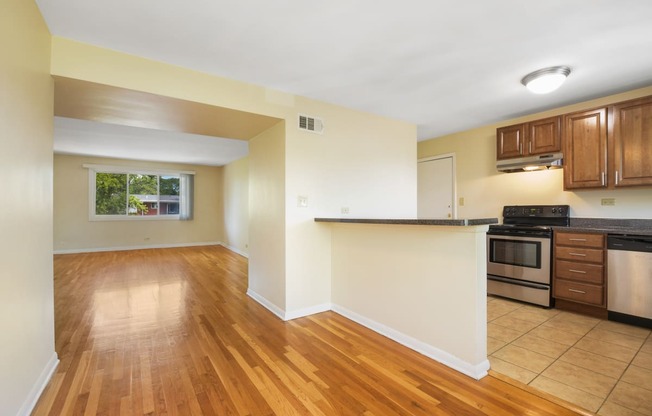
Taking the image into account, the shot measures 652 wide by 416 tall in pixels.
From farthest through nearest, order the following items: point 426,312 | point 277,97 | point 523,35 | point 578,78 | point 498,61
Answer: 1. point 277,97
2. point 578,78
3. point 498,61
4. point 426,312
5. point 523,35

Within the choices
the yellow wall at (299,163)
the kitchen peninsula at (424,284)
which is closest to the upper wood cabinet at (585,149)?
the yellow wall at (299,163)

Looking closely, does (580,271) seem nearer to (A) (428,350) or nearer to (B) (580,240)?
(B) (580,240)

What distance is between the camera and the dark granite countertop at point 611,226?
2.82 meters

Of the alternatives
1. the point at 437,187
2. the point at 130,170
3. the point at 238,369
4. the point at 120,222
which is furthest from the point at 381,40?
the point at 120,222

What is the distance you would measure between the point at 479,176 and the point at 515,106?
1.18 meters

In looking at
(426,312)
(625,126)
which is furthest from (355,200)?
(625,126)

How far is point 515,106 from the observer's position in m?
3.54

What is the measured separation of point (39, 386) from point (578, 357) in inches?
145

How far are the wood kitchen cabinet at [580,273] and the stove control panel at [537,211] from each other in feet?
1.79

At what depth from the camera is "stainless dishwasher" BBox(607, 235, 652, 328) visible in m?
2.67

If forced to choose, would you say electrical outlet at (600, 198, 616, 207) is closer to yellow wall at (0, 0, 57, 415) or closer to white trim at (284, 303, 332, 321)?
white trim at (284, 303, 332, 321)

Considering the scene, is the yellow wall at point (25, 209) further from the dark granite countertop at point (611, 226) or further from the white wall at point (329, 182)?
the dark granite countertop at point (611, 226)

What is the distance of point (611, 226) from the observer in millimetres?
3199

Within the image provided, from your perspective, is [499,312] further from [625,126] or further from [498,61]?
[498,61]
